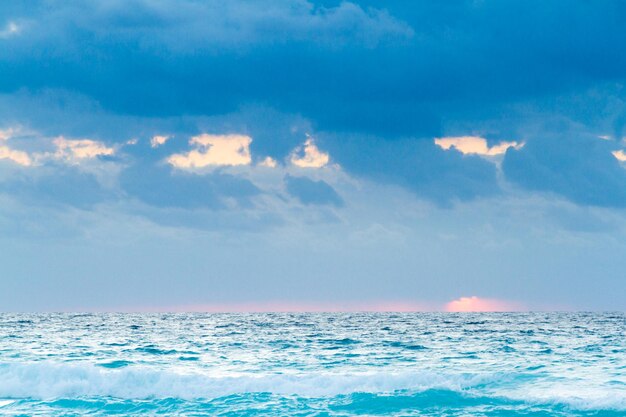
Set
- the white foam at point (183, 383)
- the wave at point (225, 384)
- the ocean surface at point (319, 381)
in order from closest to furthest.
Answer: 1. the ocean surface at point (319, 381)
2. the wave at point (225, 384)
3. the white foam at point (183, 383)

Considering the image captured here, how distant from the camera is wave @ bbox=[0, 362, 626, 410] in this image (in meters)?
27.3

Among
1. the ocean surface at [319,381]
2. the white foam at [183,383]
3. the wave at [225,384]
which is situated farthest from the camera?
the white foam at [183,383]

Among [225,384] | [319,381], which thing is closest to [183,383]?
[225,384]

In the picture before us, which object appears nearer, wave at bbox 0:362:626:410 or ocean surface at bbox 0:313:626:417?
ocean surface at bbox 0:313:626:417

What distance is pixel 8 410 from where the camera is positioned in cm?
2509

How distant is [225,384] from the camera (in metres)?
28.8

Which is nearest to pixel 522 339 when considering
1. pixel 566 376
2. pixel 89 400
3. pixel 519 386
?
pixel 566 376

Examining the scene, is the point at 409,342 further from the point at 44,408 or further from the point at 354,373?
the point at 44,408

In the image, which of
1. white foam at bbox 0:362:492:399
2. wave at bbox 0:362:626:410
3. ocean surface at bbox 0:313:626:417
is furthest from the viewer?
white foam at bbox 0:362:492:399

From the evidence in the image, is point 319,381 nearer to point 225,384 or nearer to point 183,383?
point 225,384

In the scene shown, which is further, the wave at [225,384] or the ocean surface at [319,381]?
the wave at [225,384]

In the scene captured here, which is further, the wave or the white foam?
the white foam

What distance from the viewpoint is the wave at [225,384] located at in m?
27.3

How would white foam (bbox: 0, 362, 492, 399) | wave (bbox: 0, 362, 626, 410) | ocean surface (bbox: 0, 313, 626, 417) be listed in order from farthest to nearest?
1. white foam (bbox: 0, 362, 492, 399)
2. wave (bbox: 0, 362, 626, 410)
3. ocean surface (bbox: 0, 313, 626, 417)
